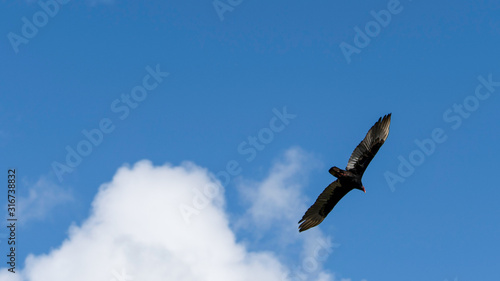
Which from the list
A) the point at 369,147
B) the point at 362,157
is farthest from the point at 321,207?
the point at 369,147

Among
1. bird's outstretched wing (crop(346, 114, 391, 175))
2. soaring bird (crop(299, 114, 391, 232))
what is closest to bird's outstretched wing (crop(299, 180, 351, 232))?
soaring bird (crop(299, 114, 391, 232))

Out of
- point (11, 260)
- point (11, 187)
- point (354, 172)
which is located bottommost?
point (354, 172)

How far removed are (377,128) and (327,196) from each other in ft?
13.6

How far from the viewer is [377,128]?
28.8m

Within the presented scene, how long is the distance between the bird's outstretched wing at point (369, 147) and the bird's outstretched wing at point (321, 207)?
174 cm

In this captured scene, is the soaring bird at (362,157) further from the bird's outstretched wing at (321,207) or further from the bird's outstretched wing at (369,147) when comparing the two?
the bird's outstretched wing at (321,207)

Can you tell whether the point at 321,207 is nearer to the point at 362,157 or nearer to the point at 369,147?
the point at 362,157

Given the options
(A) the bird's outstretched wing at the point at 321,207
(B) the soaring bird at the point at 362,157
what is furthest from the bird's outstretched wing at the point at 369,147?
(A) the bird's outstretched wing at the point at 321,207

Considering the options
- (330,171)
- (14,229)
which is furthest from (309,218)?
(14,229)

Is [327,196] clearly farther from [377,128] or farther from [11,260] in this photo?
[11,260]

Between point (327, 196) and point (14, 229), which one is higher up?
point (14, 229)

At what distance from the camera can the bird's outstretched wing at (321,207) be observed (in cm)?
3022

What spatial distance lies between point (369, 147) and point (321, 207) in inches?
159

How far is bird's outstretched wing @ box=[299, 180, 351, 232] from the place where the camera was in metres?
30.2
